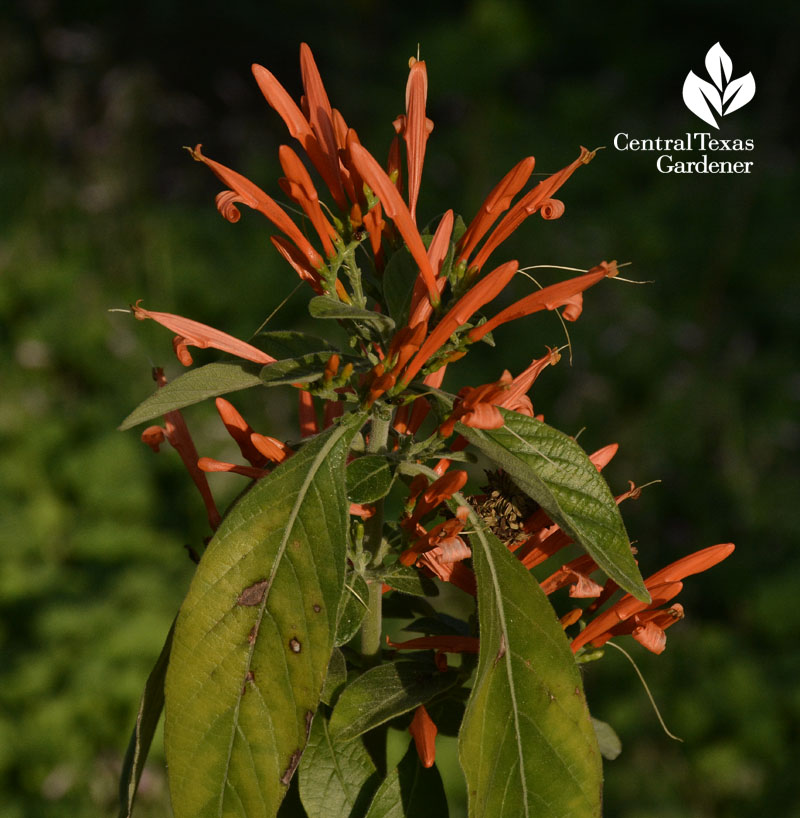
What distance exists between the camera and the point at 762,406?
2.96 meters

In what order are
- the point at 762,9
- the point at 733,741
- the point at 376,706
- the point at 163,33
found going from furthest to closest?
the point at 163,33 < the point at 762,9 < the point at 733,741 < the point at 376,706

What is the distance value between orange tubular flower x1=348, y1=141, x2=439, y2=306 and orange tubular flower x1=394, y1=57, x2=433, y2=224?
0.04 meters

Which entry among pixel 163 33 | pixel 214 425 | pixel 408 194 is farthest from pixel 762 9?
pixel 408 194

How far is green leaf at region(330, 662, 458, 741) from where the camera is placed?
63cm

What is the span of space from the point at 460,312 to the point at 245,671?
0.28 metres

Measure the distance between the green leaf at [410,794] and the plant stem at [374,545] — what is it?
0.28 ft

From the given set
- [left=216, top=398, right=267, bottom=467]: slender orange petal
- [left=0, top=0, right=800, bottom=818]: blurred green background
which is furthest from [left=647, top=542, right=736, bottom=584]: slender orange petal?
[left=0, top=0, right=800, bottom=818]: blurred green background

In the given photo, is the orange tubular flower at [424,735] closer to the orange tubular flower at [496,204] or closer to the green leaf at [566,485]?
the green leaf at [566,485]

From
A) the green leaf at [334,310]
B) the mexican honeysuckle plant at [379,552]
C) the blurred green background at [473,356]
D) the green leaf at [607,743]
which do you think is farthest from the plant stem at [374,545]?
the blurred green background at [473,356]

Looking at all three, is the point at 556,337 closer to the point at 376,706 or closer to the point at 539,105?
the point at 539,105

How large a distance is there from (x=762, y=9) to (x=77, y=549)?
4396 millimetres

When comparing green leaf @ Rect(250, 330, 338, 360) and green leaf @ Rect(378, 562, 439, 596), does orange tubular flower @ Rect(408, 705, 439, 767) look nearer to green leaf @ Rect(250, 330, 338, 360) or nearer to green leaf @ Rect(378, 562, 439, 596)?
green leaf @ Rect(378, 562, 439, 596)

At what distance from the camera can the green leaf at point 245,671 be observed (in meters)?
0.55

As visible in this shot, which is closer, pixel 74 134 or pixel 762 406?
pixel 762 406
